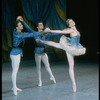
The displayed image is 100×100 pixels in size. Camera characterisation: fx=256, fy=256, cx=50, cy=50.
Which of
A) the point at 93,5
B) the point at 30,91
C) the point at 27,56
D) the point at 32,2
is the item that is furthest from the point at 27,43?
the point at 30,91

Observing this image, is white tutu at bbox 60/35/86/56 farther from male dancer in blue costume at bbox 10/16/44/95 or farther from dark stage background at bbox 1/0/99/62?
dark stage background at bbox 1/0/99/62

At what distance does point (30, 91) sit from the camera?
15.6 ft

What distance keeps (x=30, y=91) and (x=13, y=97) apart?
519mm

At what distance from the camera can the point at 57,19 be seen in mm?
10102

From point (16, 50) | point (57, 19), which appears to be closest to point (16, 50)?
point (16, 50)

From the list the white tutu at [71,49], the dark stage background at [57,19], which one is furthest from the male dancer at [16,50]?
the dark stage background at [57,19]

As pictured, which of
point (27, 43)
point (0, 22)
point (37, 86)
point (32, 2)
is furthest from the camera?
point (27, 43)

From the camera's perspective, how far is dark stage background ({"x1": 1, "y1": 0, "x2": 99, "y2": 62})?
9375 millimetres

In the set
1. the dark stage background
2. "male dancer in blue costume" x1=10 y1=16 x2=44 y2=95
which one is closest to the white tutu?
"male dancer in blue costume" x1=10 y1=16 x2=44 y2=95

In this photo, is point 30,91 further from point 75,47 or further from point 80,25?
point 80,25

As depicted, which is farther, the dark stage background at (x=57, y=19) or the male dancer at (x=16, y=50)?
the dark stage background at (x=57, y=19)

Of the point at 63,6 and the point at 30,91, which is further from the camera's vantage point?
the point at 63,6

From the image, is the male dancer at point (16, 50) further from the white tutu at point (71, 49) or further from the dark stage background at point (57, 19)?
the dark stage background at point (57, 19)

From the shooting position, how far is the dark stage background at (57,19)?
30.8 feet
